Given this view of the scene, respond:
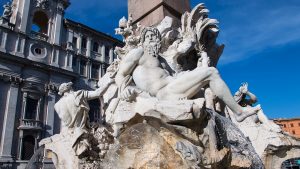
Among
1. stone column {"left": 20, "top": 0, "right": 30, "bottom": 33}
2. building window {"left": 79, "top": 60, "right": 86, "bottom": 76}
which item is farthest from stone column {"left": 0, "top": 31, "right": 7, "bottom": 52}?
building window {"left": 79, "top": 60, "right": 86, "bottom": 76}

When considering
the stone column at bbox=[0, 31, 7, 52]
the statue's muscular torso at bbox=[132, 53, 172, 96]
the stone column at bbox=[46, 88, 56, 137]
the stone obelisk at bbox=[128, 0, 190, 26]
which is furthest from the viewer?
the stone column at bbox=[46, 88, 56, 137]

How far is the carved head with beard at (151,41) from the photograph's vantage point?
3.83 meters

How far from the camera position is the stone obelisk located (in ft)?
19.0

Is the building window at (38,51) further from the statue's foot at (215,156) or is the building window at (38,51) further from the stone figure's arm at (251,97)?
the statue's foot at (215,156)

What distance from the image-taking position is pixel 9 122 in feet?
62.8

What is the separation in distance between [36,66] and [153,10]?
18340mm

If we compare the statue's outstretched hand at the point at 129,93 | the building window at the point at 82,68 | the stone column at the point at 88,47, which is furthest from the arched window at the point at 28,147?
the statue's outstretched hand at the point at 129,93

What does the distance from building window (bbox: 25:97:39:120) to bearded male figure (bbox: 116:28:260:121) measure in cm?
1888

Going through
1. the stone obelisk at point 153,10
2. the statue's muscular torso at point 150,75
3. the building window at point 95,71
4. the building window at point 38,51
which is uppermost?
the building window at point 38,51

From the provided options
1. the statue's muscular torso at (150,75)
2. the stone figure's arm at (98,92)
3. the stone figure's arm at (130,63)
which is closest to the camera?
the statue's muscular torso at (150,75)

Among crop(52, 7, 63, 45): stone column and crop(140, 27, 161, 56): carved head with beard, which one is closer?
crop(140, 27, 161, 56): carved head with beard

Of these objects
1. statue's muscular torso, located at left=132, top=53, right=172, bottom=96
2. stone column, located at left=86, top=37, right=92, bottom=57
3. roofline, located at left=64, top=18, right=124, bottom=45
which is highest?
roofline, located at left=64, top=18, right=124, bottom=45

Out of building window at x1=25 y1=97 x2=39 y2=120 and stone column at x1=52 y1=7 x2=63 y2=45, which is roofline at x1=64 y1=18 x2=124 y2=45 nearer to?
stone column at x1=52 y1=7 x2=63 y2=45

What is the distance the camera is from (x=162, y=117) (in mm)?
2885
